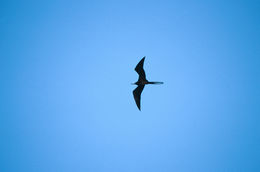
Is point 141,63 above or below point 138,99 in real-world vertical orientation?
above

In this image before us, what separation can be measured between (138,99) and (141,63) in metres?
3.71

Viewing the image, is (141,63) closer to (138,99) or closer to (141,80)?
(141,80)

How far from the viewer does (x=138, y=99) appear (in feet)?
76.9

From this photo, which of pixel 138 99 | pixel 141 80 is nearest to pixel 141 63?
pixel 141 80

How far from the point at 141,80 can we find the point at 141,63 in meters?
1.84

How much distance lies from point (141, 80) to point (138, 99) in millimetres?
1950

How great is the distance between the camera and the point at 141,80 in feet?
76.0

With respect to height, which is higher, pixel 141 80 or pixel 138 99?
pixel 141 80

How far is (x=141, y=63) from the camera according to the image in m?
22.3
